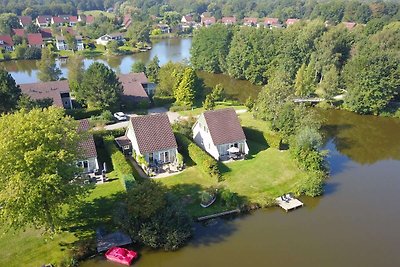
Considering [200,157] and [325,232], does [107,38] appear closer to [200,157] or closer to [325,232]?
[200,157]

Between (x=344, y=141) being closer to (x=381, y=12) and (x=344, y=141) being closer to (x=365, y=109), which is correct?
(x=365, y=109)

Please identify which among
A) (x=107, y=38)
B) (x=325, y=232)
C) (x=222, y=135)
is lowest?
(x=325, y=232)

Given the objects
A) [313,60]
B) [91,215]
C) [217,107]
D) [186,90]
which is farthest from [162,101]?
[91,215]

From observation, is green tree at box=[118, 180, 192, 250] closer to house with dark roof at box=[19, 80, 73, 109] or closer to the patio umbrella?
the patio umbrella

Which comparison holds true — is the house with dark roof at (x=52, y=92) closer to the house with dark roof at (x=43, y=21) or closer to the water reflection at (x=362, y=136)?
the water reflection at (x=362, y=136)

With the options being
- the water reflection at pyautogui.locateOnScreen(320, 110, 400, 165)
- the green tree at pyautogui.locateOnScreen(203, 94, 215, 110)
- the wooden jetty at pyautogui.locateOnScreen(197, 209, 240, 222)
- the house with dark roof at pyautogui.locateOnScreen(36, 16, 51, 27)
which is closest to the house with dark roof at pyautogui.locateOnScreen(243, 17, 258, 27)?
the house with dark roof at pyautogui.locateOnScreen(36, 16, 51, 27)
